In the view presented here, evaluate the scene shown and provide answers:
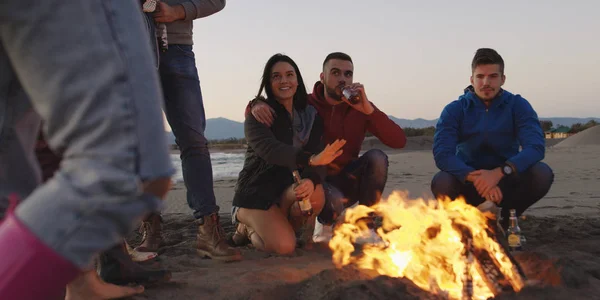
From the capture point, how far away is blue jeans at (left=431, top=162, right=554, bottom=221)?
4180 mm

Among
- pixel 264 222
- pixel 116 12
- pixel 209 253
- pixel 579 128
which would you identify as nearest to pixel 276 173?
pixel 264 222

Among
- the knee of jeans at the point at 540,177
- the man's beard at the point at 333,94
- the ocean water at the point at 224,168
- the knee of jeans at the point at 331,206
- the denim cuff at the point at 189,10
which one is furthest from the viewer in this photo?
the ocean water at the point at 224,168

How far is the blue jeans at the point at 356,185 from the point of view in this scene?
174 inches

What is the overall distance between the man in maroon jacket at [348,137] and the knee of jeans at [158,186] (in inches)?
132

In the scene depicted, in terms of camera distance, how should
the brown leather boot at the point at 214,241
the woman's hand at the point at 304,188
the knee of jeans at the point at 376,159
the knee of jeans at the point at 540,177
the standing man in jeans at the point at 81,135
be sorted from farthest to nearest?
the knee of jeans at the point at 376,159 < the knee of jeans at the point at 540,177 < the woman's hand at the point at 304,188 < the brown leather boot at the point at 214,241 < the standing man in jeans at the point at 81,135

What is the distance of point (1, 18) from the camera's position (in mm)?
996

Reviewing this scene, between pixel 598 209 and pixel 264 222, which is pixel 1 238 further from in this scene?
pixel 598 209

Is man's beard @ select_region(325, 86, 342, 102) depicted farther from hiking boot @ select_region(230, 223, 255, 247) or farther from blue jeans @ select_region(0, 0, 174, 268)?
blue jeans @ select_region(0, 0, 174, 268)

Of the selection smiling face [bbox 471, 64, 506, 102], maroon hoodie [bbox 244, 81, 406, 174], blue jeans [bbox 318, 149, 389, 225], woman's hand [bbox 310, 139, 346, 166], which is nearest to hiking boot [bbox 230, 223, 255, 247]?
blue jeans [bbox 318, 149, 389, 225]

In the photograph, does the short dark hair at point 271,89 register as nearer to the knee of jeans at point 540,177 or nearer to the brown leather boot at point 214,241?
the brown leather boot at point 214,241

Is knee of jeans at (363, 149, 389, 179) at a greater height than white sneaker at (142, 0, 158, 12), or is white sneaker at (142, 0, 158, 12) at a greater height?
white sneaker at (142, 0, 158, 12)

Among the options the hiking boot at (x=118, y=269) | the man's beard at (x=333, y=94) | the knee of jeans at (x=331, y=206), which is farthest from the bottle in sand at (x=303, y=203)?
the hiking boot at (x=118, y=269)

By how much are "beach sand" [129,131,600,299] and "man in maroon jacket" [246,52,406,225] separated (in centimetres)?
61

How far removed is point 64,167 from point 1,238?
0.53 ft
